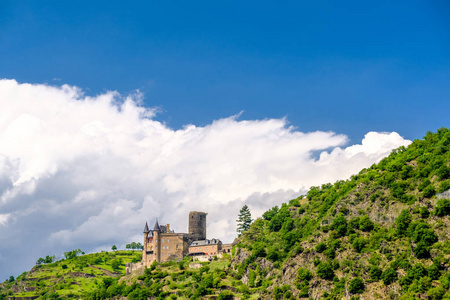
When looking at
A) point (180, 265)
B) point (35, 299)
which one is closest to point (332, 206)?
point (180, 265)

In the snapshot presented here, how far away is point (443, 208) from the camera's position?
89.4m

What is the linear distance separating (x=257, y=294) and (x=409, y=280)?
37.9 metres

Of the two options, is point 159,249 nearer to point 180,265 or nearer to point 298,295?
point 180,265

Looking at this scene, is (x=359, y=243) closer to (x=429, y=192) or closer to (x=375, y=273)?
(x=375, y=273)

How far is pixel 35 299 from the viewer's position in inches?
6427

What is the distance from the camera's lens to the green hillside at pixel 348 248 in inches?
3408

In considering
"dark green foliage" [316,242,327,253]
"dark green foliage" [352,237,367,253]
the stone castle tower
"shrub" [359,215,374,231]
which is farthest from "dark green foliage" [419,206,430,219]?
the stone castle tower

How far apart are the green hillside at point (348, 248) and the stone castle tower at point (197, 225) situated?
17824 millimetres

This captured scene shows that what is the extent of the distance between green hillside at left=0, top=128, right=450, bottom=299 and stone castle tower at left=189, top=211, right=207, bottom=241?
17.8m

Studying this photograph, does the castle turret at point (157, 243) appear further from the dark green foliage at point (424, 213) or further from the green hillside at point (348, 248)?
the dark green foliage at point (424, 213)

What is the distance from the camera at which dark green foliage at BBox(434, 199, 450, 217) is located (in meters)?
89.4

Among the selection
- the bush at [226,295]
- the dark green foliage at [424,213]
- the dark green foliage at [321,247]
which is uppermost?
the dark green foliage at [424,213]

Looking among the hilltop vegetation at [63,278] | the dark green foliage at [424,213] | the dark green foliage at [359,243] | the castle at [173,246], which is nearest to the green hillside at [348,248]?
the dark green foliage at [359,243]

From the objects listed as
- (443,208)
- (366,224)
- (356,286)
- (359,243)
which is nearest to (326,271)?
(359,243)
